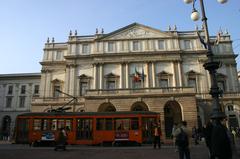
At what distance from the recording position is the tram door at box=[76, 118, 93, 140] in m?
22.0

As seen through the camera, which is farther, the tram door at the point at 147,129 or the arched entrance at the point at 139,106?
the arched entrance at the point at 139,106

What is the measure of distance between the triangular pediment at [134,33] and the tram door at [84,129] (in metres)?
21.2

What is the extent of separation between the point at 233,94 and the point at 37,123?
2792 cm

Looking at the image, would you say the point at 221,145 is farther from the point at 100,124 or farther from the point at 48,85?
the point at 48,85

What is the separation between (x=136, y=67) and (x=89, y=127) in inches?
724

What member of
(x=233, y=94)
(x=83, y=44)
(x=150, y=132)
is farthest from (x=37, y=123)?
(x=233, y=94)

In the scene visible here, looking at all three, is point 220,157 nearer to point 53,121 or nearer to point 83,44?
point 53,121

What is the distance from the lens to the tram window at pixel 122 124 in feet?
71.4

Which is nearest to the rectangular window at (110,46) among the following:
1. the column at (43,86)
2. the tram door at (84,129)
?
the column at (43,86)

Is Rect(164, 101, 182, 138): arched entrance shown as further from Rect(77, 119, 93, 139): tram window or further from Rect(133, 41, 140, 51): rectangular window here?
Rect(77, 119, 93, 139): tram window

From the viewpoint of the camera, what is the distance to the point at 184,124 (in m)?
10.6

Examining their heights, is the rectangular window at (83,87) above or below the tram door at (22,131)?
above

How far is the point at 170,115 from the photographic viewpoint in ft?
113

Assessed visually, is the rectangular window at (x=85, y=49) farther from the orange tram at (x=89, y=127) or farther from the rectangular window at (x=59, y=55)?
the orange tram at (x=89, y=127)
